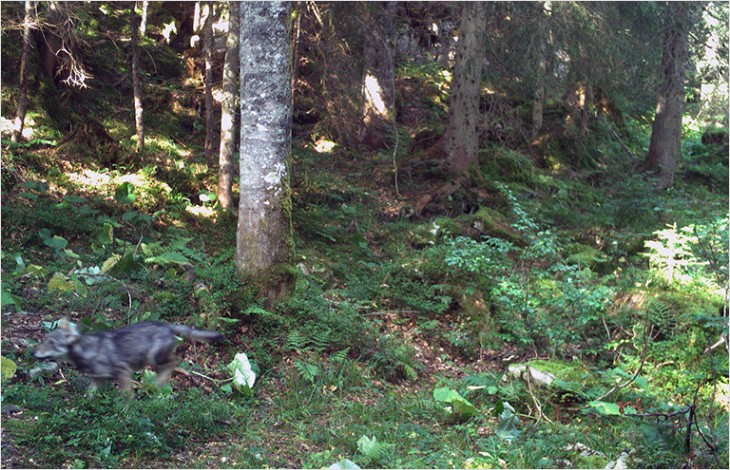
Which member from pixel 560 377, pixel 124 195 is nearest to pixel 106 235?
pixel 124 195

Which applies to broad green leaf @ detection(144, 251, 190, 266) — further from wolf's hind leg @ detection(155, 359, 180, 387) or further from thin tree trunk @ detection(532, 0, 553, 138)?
thin tree trunk @ detection(532, 0, 553, 138)

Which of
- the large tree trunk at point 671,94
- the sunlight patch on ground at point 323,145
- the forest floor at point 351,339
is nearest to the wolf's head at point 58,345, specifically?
the forest floor at point 351,339

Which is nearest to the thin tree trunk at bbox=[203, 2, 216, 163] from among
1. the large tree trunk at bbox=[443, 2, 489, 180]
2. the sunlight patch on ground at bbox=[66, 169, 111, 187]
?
the sunlight patch on ground at bbox=[66, 169, 111, 187]

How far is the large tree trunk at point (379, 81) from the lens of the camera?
15.8 m

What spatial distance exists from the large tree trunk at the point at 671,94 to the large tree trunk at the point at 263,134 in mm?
11982

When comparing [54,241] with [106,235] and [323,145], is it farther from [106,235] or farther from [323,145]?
[323,145]

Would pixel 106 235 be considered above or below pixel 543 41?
below

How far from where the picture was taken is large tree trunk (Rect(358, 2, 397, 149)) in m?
15.8

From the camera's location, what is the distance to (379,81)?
682 inches

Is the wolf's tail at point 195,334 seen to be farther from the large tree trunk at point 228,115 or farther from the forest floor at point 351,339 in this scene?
the large tree trunk at point 228,115

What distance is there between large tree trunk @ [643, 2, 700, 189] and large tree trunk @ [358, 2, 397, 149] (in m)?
6.77

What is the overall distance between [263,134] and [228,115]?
3838mm

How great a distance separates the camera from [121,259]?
7.38m

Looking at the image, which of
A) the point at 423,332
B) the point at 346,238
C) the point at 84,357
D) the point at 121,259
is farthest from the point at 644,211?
the point at 84,357
